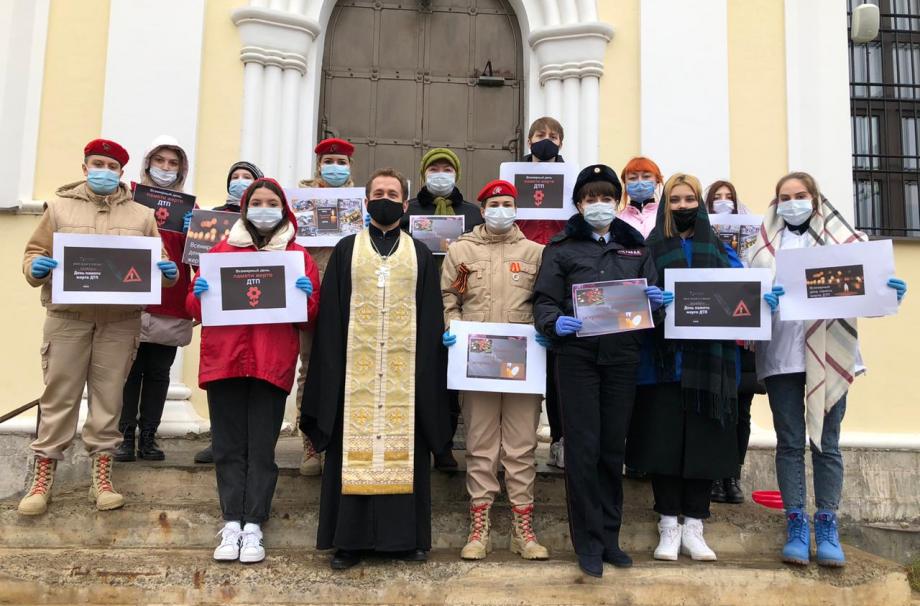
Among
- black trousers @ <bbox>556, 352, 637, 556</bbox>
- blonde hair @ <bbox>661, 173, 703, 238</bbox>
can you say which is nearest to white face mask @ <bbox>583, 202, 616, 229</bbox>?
blonde hair @ <bbox>661, 173, 703, 238</bbox>

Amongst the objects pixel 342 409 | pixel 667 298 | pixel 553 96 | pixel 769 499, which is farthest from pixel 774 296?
pixel 553 96

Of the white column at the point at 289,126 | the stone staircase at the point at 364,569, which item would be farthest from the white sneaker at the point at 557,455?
the white column at the point at 289,126

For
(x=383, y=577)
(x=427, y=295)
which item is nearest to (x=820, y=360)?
(x=427, y=295)

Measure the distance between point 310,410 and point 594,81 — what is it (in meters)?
4.08

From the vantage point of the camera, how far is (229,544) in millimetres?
3869

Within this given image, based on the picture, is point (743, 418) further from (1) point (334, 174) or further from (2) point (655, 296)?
(1) point (334, 174)

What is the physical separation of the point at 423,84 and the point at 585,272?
3.72 m

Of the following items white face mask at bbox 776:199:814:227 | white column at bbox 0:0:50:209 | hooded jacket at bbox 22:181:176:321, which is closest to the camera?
white face mask at bbox 776:199:814:227

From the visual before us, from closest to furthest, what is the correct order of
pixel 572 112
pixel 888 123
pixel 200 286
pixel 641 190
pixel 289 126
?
pixel 200 286 < pixel 641 190 < pixel 289 126 < pixel 572 112 < pixel 888 123

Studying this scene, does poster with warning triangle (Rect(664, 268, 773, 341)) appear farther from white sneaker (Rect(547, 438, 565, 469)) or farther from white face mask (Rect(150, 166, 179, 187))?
white face mask (Rect(150, 166, 179, 187))

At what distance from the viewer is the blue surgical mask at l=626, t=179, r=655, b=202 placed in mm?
4785

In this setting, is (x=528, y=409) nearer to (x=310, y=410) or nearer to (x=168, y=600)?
(x=310, y=410)

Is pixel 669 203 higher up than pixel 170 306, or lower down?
higher up

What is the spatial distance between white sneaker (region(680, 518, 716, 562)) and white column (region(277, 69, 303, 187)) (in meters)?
4.10
